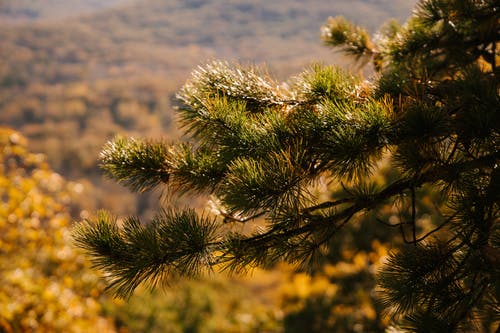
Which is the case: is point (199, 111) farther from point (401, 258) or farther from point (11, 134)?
point (11, 134)

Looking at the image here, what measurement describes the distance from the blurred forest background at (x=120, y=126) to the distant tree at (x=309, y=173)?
0.18 meters

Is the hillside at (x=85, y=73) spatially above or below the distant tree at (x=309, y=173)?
above

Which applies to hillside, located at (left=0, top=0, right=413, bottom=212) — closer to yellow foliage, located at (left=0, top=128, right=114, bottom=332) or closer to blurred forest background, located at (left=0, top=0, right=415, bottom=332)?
blurred forest background, located at (left=0, top=0, right=415, bottom=332)

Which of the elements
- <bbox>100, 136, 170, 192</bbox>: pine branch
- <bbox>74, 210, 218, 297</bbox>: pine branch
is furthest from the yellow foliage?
<bbox>74, 210, 218, 297</bbox>: pine branch

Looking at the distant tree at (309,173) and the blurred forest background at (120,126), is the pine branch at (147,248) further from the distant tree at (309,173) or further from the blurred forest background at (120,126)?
the blurred forest background at (120,126)

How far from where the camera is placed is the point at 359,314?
6.43m

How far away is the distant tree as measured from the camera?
1285 millimetres

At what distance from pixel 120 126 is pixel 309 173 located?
8680cm

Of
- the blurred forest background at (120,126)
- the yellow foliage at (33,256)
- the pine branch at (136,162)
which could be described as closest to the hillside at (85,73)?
the blurred forest background at (120,126)

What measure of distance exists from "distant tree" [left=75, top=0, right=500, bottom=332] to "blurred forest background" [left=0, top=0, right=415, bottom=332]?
176 mm

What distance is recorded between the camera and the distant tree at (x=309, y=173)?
129 cm

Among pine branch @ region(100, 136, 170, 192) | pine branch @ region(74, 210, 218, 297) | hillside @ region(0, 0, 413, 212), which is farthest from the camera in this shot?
hillside @ region(0, 0, 413, 212)

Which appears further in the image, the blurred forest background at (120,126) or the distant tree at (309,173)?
the blurred forest background at (120,126)

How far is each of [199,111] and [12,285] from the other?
2.97m
